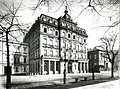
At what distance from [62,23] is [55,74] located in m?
0.87

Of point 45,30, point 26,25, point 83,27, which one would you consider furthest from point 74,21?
point 26,25

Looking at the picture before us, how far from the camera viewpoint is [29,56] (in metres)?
2.06

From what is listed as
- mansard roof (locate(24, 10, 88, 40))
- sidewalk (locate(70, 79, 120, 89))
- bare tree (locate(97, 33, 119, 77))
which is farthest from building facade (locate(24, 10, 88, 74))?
bare tree (locate(97, 33, 119, 77))

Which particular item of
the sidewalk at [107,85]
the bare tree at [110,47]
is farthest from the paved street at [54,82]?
the bare tree at [110,47]

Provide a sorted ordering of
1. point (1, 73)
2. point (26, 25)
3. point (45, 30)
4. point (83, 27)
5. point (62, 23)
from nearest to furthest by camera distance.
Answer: point (1, 73)
point (26, 25)
point (45, 30)
point (62, 23)
point (83, 27)

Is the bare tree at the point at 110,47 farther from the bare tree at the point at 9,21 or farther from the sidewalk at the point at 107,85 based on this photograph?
the bare tree at the point at 9,21

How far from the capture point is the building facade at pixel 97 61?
2.86 metres

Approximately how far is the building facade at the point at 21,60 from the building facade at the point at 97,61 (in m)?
1.31

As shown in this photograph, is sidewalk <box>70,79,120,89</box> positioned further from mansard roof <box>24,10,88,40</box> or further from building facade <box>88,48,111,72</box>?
mansard roof <box>24,10,88,40</box>

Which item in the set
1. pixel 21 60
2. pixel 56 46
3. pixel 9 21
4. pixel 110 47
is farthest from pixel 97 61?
pixel 9 21

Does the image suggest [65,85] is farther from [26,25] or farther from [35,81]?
[26,25]

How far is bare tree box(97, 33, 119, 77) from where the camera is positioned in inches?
122

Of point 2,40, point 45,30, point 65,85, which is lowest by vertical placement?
point 65,85

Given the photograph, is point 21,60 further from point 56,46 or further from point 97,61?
point 97,61
